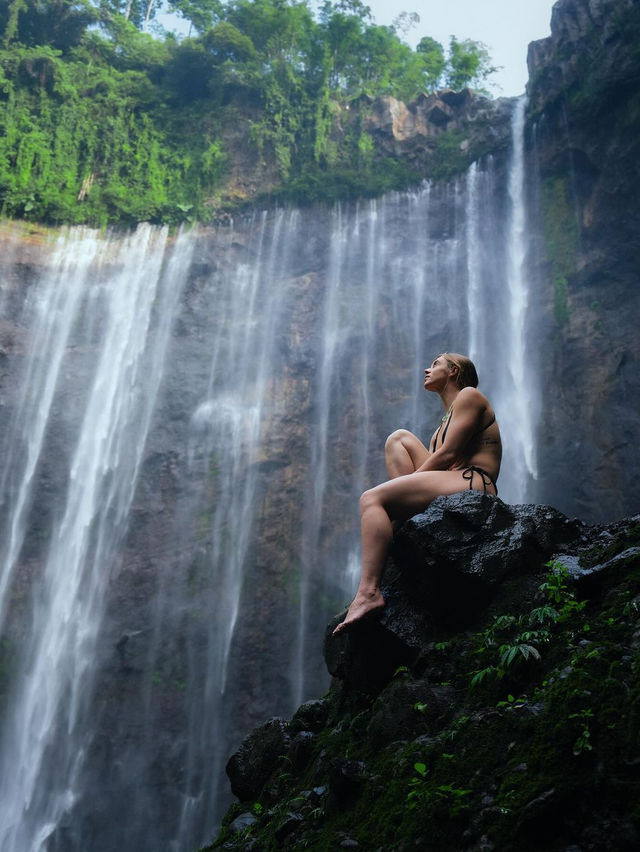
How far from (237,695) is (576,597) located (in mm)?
12763

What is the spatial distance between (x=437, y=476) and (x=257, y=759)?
208 centimetres

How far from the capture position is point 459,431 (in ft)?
13.2

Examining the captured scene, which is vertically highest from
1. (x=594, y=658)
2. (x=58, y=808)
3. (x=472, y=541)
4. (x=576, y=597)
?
(x=472, y=541)

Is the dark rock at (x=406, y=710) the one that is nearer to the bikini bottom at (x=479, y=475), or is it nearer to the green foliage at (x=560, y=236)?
the bikini bottom at (x=479, y=475)

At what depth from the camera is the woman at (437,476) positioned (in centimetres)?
373

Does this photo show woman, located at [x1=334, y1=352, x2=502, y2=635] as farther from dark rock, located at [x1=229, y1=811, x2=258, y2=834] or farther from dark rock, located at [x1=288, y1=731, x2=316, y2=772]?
dark rock, located at [x1=229, y1=811, x2=258, y2=834]

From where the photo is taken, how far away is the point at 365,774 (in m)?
2.96

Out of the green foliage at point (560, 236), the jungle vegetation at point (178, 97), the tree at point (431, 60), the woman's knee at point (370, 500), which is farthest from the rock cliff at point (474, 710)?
the tree at point (431, 60)

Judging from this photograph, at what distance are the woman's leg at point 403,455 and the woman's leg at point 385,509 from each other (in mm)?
349

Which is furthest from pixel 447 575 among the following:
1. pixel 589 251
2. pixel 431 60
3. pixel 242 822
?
pixel 431 60

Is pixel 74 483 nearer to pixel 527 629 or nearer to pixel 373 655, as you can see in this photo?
pixel 373 655

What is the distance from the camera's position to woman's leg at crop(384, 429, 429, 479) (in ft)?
14.3

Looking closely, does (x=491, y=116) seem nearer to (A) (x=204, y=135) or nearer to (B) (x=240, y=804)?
(A) (x=204, y=135)

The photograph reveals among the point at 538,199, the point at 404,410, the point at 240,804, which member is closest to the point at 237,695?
the point at 404,410
